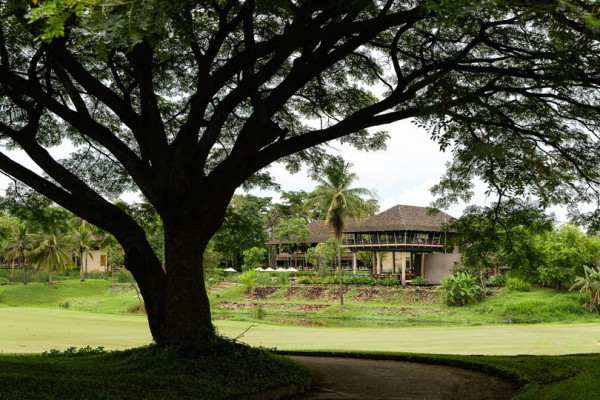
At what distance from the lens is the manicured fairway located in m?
19.6

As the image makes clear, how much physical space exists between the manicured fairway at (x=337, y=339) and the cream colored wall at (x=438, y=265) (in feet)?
60.7

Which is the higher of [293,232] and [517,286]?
[293,232]

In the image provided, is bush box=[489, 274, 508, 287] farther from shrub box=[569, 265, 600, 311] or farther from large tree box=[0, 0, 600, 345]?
large tree box=[0, 0, 600, 345]

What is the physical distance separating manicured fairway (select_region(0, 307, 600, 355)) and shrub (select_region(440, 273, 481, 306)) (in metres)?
10.1

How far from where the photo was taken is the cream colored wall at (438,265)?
1871 inches

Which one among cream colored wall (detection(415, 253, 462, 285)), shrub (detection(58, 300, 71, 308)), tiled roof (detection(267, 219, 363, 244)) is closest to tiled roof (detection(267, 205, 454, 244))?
cream colored wall (detection(415, 253, 462, 285))

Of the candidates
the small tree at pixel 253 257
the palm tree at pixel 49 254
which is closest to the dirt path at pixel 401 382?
the palm tree at pixel 49 254

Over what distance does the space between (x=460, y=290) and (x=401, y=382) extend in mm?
30253

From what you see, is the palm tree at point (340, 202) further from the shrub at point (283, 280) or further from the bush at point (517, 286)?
the bush at point (517, 286)

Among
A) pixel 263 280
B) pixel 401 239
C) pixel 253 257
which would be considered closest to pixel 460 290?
pixel 401 239

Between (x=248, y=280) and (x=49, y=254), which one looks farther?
(x=49, y=254)

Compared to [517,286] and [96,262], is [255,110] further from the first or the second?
[96,262]

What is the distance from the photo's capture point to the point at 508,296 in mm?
38750

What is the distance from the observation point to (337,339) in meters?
23.7
